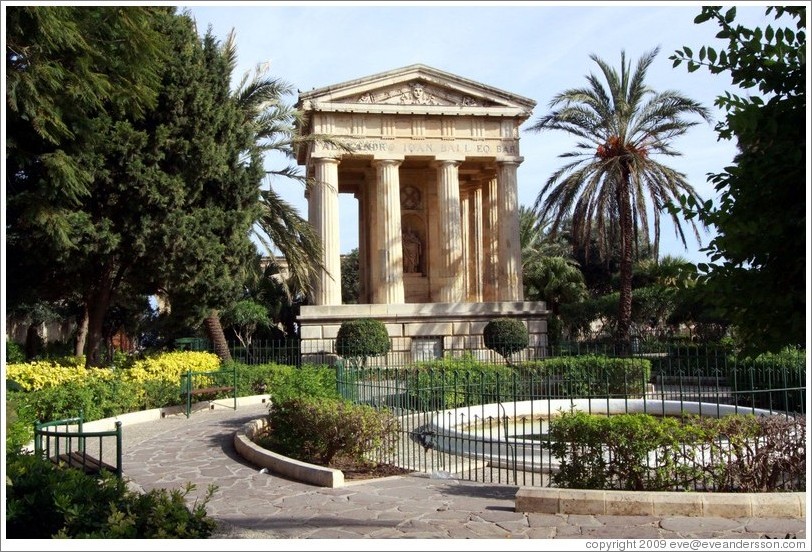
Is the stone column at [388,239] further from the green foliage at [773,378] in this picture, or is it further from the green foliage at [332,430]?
the green foliage at [332,430]

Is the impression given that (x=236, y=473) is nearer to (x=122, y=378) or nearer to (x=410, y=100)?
(x=122, y=378)

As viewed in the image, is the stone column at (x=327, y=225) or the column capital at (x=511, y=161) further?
the column capital at (x=511, y=161)

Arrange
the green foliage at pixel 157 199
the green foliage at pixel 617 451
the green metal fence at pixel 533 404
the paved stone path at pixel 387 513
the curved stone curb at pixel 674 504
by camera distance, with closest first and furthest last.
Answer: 1. the paved stone path at pixel 387 513
2. the curved stone curb at pixel 674 504
3. the green foliage at pixel 617 451
4. the green metal fence at pixel 533 404
5. the green foliage at pixel 157 199

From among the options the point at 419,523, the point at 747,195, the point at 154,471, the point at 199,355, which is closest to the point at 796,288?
the point at 747,195

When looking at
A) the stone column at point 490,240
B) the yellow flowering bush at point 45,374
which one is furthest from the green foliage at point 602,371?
the stone column at point 490,240

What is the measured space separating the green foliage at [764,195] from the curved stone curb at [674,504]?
2.62 metres

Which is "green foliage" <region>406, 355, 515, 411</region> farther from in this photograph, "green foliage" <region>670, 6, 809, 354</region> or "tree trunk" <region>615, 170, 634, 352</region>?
"green foliage" <region>670, 6, 809, 354</region>

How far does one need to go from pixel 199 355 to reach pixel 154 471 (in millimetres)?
9221

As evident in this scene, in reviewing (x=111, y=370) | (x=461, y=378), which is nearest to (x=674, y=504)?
(x=461, y=378)

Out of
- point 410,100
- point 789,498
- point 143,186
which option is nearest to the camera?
point 789,498

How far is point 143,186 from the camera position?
1630 cm

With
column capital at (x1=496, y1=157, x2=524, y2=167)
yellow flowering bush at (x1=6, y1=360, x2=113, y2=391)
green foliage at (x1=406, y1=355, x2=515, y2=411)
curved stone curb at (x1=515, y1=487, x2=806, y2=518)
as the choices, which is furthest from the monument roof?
curved stone curb at (x1=515, y1=487, x2=806, y2=518)

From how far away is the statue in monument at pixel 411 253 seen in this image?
2945 cm

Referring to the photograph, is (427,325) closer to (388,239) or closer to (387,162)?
(388,239)
